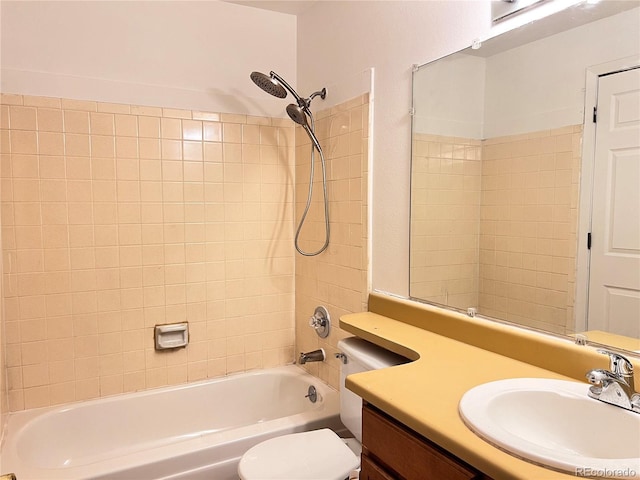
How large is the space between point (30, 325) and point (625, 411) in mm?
2214

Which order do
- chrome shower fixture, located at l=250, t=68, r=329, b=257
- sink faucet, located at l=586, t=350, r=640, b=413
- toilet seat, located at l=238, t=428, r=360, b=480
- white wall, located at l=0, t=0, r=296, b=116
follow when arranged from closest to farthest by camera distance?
sink faucet, located at l=586, t=350, r=640, b=413 < toilet seat, located at l=238, t=428, r=360, b=480 < white wall, located at l=0, t=0, r=296, b=116 < chrome shower fixture, located at l=250, t=68, r=329, b=257

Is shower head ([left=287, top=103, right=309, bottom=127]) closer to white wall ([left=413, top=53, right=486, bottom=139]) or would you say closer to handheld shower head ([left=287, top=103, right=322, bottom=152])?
handheld shower head ([left=287, top=103, right=322, bottom=152])

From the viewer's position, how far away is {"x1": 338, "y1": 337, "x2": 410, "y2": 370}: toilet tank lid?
4.90 feet

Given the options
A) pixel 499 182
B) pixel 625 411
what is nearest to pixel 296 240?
pixel 499 182

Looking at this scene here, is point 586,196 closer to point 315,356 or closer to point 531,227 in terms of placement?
point 531,227

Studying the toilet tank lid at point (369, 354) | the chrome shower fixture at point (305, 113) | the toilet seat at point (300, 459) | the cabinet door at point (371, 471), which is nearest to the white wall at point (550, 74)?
the toilet tank lid at point (369, 354)

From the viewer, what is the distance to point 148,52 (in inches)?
84.4

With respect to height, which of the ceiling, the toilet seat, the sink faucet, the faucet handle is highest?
the ceiling

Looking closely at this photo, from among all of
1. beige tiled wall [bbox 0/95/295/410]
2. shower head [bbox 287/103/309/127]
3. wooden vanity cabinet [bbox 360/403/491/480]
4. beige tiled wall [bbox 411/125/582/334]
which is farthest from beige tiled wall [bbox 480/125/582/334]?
beige tiled wall [bbox 0/95/295/410]

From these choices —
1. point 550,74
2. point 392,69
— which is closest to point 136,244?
point 392,69

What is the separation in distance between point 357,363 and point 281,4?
6.10ft

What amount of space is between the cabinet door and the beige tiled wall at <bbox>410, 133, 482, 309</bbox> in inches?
24.0

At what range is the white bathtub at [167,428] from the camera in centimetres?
159

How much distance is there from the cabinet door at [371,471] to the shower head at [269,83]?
158cm
